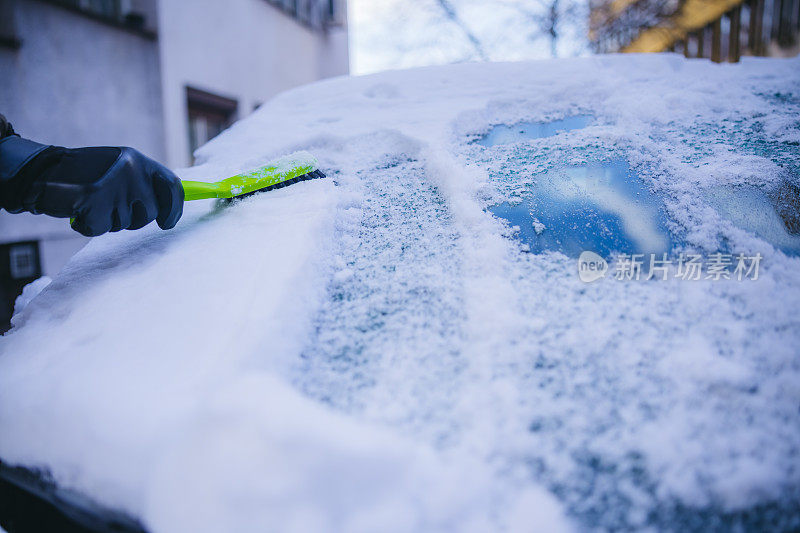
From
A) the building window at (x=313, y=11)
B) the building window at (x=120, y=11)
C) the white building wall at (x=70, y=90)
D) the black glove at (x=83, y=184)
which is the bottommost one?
the black glove at (x=83, y=184)

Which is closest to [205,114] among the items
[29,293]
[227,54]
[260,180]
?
[227,54]

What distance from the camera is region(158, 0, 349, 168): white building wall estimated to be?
503 cm

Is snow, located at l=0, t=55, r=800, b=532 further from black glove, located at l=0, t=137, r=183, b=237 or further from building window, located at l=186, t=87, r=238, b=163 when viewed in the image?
building window, located at l=186, t=87, r=238, b=163

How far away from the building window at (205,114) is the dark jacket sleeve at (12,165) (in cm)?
483

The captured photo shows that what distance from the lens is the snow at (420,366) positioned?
552 millimetres

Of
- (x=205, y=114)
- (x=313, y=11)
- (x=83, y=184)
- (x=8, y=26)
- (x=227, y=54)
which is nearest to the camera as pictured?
(x=83, y=184)

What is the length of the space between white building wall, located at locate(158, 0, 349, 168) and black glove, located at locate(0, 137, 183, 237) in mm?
4461

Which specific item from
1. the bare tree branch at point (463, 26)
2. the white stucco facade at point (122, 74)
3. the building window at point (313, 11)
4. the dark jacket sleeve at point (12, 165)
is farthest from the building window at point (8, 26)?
the bare tree branch at point (463, 26)

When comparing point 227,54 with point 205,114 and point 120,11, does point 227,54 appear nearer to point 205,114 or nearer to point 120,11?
point 205,114

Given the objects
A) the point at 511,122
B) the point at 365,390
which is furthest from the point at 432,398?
the point at 511,122

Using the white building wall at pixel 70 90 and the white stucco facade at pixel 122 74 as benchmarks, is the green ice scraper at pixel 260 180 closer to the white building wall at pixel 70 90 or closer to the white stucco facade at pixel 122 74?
the white building wall at pixel 70 90

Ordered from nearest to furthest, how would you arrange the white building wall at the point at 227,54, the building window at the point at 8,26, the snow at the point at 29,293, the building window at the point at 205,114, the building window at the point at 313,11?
the snow at the point at 29,293 < the building window at the point at 8,26 < the white building wall at the point at 227,54 < the building window at the point at 205,114 < the building window at the point at 313,11

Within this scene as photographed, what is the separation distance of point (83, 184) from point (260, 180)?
0.42 m

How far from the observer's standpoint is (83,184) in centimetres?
97
